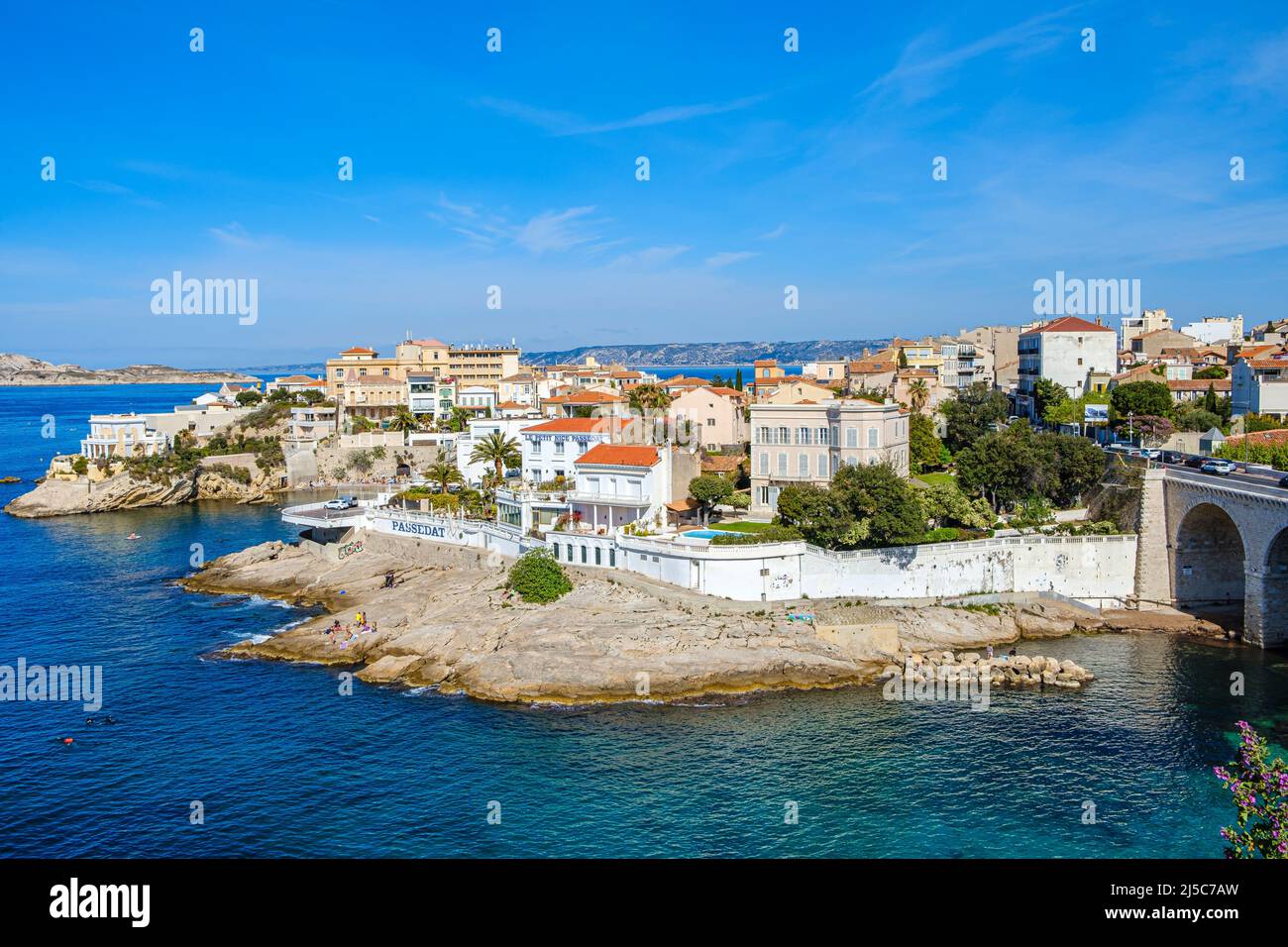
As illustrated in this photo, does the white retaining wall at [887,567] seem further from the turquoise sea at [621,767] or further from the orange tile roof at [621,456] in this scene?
the turquoise sea at [621,767]

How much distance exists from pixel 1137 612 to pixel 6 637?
178 ft

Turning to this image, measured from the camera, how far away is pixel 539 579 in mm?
46344

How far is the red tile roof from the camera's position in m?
50.9

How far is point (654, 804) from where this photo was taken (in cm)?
2797

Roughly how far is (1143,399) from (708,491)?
3207 centimetres

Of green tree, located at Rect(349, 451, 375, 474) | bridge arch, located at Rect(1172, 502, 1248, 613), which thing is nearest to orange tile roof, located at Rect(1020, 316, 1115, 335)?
bridge arch, located at Rect(1172, 502, 1248, 613)

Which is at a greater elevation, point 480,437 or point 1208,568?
point 480,437

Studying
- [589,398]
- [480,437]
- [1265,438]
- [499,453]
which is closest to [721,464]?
[499,453]

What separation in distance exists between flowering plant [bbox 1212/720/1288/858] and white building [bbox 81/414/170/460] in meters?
98.5

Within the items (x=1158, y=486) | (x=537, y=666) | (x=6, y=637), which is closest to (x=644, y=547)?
(x=537, y=666)

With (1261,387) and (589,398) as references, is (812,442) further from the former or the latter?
(1261,387)

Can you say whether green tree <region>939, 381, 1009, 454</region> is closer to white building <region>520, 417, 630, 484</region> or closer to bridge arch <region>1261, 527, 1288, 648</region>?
white building <region>520, 417, 630, 484</region>

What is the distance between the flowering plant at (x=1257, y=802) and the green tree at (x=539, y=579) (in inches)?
1353
